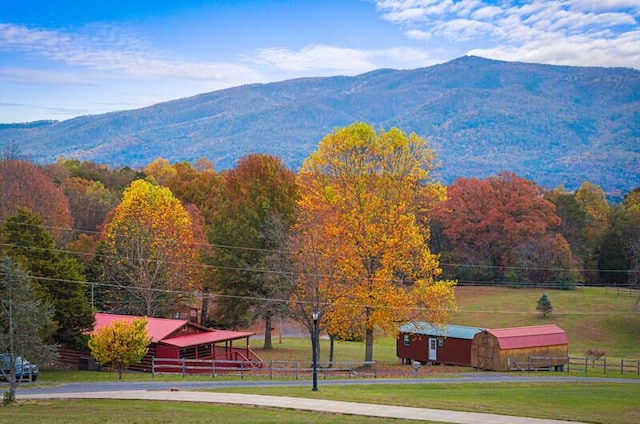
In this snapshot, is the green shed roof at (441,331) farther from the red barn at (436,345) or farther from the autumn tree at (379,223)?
the autumn tree at (379,223)

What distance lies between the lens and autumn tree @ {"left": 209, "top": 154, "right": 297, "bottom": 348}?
5666 cm

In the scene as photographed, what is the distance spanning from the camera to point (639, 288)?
89188 mm

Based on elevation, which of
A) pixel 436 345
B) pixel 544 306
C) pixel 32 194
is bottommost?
pixel 436 345

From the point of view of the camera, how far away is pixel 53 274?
4350cm

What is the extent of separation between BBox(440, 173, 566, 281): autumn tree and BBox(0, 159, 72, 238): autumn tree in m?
44.7

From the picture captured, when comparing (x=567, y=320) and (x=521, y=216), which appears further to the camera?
(x=521, y=216)

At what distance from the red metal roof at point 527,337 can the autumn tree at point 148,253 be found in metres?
24.7

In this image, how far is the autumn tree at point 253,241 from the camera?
56.7 meters

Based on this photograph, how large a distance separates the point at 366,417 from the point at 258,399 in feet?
20.6

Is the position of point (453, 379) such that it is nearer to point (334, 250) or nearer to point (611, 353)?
point (334, 250)

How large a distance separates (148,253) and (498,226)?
48699 millimetres

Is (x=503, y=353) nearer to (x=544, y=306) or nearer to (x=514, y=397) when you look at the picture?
(x=514, y=397)

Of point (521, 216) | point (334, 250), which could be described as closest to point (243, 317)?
point (334, 250)

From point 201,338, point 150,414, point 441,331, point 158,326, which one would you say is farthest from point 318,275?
point 150,414
